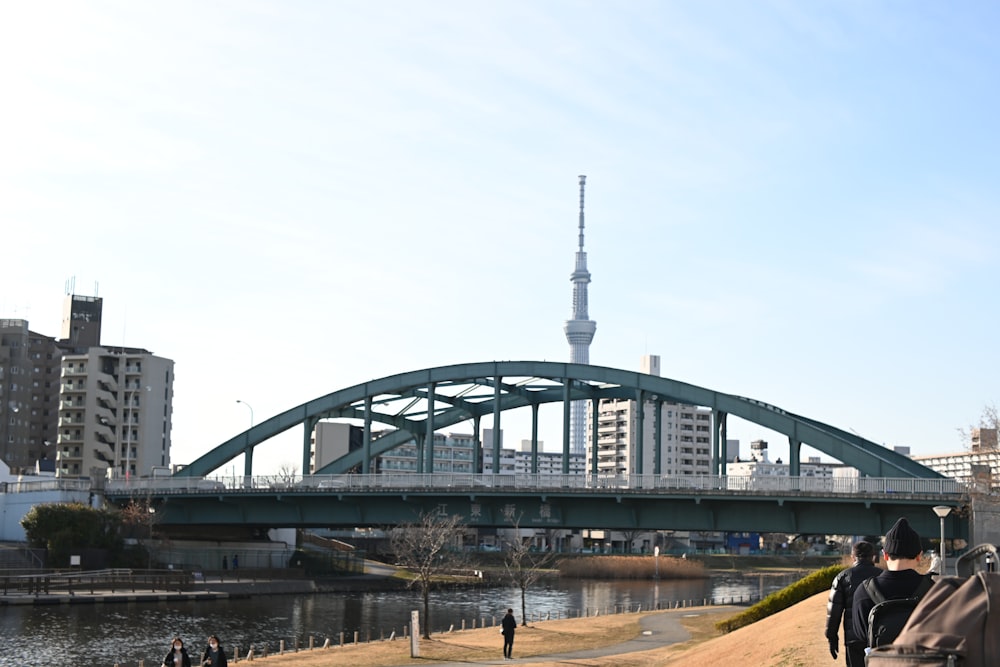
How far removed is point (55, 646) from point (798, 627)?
32535 millimetres

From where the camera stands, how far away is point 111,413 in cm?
13125

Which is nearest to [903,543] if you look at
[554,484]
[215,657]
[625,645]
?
[215,657]

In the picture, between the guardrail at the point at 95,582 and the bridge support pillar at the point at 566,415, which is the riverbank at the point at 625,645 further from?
the guardrail at the point at 95,582

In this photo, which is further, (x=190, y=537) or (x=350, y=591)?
(x=190, y=537)

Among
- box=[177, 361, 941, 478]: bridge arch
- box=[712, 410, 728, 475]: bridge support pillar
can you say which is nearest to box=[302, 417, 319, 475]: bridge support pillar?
box=[177, 361, 941, 478]: bridge arch

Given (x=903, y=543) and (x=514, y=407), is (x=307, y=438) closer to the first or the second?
(x=514, y=407)

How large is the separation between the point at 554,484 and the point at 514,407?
19.7 m

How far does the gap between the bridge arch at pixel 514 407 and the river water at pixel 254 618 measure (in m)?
10.5

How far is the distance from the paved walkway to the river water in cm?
1221

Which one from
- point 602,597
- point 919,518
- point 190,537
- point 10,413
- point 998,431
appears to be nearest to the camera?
point 998,431

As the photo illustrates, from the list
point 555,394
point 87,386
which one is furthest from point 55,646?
point 87,386

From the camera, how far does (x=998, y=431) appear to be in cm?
5156

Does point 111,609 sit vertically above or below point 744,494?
below

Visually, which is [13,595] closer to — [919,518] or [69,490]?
[69,490]
